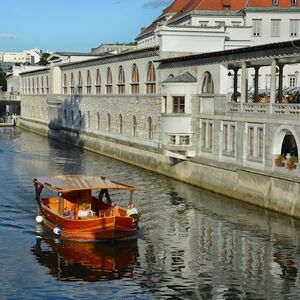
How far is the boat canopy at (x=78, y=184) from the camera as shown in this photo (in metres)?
32.4

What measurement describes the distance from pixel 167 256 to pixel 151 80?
107 feet

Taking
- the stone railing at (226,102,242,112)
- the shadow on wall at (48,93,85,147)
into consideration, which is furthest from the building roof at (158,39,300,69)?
the shadow on wall at (48,93,85,147)

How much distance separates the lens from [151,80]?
58.7m

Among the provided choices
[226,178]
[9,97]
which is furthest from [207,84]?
[9,97]

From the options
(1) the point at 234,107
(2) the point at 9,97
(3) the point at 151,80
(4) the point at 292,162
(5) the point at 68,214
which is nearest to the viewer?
(5) the point at 68,214

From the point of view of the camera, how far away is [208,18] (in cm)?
8925

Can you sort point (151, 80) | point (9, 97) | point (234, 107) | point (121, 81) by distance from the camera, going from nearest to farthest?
point (234, 107) < point (151, 80) < point (121, 81) < point (9, 97)

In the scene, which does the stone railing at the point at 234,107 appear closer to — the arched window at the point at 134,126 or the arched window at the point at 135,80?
the arched window at the point at 135,80

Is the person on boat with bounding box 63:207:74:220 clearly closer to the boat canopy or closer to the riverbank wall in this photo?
the boat canopy

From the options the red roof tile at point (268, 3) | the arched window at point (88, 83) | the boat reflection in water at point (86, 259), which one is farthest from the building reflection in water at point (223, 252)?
the red roof tile at point (268, 3)

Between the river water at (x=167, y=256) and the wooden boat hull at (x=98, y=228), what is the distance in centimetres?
41

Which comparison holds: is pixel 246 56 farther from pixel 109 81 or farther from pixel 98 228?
pixel 109 81

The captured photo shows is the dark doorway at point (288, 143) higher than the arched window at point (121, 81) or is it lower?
lower

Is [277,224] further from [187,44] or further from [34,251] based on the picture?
[187,44]
